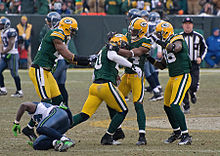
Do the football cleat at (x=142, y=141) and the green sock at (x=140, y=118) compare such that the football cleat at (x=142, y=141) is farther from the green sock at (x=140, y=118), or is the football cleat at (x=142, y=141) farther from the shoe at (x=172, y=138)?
the shoe at (x=172, y=138)

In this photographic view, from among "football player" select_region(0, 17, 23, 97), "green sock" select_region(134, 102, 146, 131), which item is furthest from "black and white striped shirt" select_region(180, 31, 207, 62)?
"football player" select_region(0, 17, 23, 97)

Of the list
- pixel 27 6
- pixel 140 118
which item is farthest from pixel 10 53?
pixel 27 6

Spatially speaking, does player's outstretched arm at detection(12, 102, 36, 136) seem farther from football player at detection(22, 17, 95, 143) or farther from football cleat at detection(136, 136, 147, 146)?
football cleat at detection(136, 136, 147, 146)

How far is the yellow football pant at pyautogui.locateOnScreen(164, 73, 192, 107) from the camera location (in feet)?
24.4

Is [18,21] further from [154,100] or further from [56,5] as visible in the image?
[154,100]

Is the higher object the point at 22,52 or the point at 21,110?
the point at 21,110

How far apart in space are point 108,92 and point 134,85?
73cm

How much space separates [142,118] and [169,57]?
987 millimetres

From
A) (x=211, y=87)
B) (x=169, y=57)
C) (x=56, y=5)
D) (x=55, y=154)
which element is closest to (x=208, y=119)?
(x=169, y=57)

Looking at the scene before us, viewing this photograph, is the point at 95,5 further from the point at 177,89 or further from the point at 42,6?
the point at 177,89

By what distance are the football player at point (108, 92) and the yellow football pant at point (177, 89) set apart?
0.63 meters

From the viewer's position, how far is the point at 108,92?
711 cm

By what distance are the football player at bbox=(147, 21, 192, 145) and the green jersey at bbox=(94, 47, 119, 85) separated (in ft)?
2.50

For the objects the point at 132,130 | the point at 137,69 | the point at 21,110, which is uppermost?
the point at 137,69
